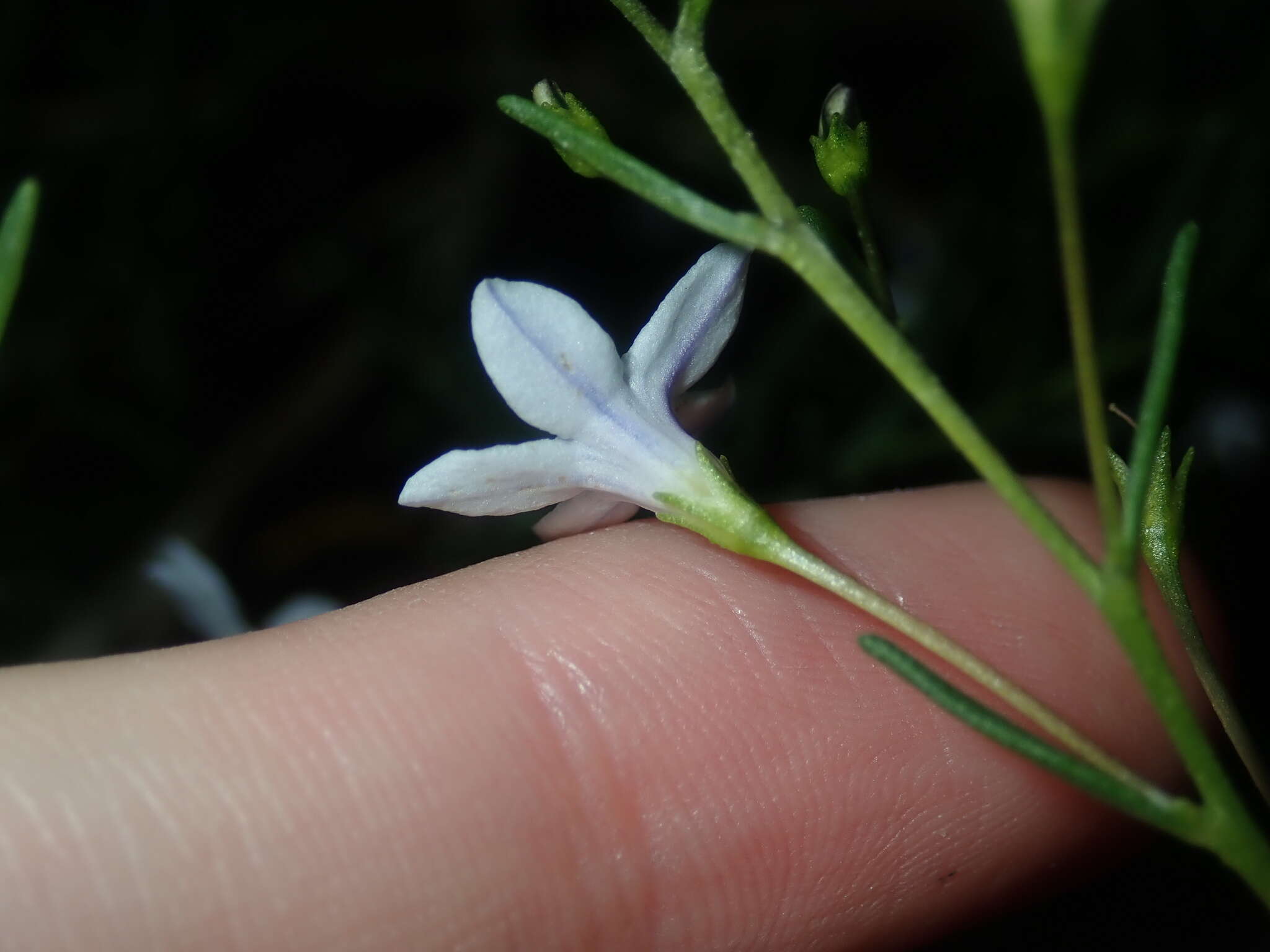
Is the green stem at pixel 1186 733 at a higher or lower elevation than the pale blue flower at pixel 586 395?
lower

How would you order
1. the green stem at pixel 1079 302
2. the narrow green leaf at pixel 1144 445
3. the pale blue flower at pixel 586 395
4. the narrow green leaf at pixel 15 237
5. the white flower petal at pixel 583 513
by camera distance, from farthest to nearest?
the white flower petal at pixel 583 513 < the pale blue flower at pixel 586 395 < the narrow green leaf at pixel 15 237 < the narrow green leaf at pixel 1144 445 < the green stem at pixel 1079 302

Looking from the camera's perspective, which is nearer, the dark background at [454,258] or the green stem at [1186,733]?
the green stem at [1186,733]

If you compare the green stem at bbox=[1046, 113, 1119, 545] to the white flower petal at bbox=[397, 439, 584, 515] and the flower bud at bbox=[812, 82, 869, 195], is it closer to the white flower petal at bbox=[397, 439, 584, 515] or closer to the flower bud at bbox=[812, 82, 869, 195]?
the flower bud at bbox=[812, 82, 869, 195]

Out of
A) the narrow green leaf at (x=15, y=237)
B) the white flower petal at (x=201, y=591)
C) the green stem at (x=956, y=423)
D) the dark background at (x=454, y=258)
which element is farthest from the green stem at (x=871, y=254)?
the white flower petal at (x=201, y=591)

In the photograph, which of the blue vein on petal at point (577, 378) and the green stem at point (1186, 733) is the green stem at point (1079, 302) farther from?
the blue vein on petal at point (577, 378)

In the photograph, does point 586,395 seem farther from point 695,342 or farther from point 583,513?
point 583,513

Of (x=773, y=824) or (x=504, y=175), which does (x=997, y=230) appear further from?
(x=773, y=824)

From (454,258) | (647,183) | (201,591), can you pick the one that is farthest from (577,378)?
(454,258)
